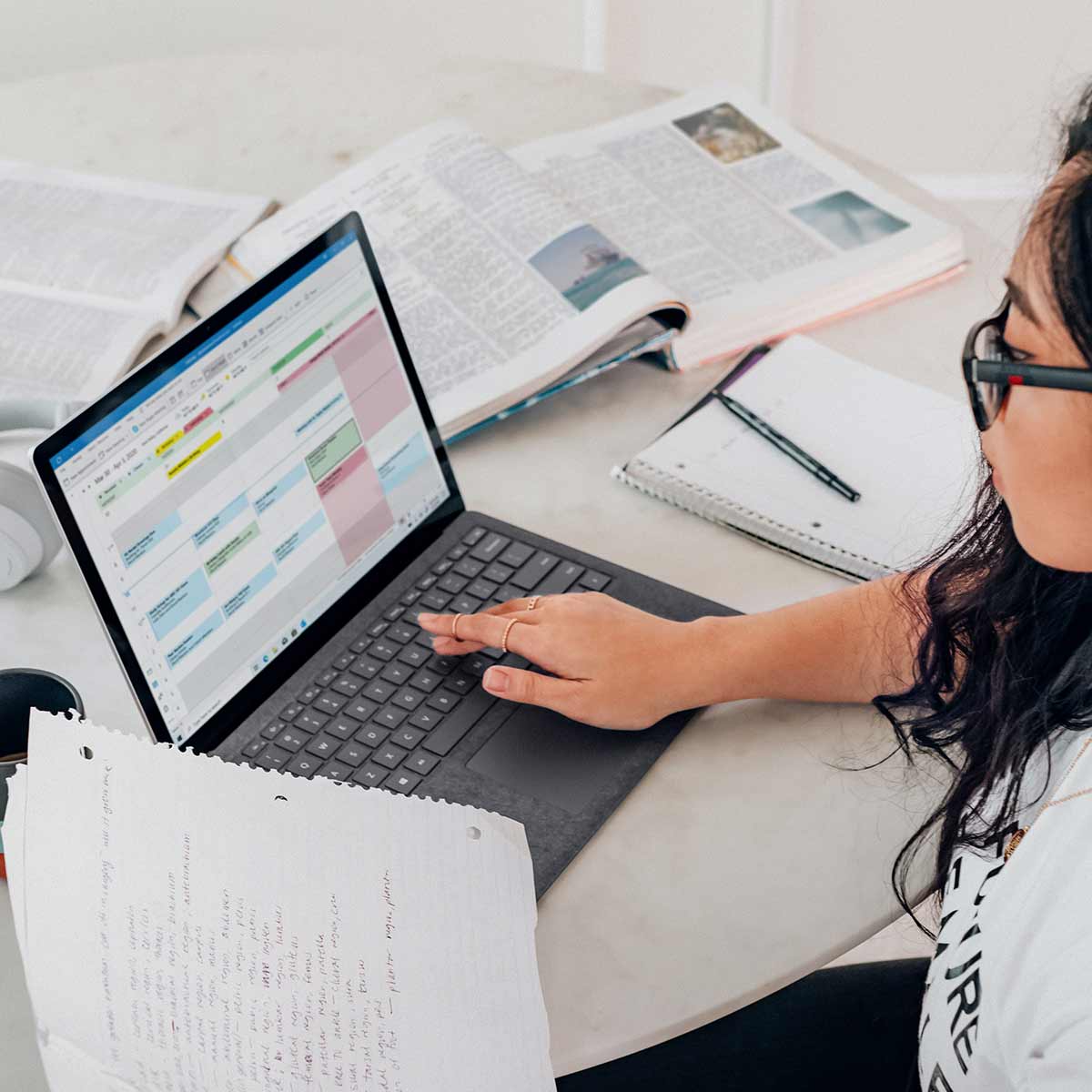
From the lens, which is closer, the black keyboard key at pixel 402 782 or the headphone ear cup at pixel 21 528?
the black keyboard key at pixel 402 782

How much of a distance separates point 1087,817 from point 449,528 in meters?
0.50

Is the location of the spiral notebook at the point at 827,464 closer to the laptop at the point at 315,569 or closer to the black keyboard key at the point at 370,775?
the laptop at the point at 315,569

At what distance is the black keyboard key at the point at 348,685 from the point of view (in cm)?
88

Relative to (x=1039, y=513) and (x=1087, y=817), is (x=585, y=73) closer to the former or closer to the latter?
(x=1039, y=513)

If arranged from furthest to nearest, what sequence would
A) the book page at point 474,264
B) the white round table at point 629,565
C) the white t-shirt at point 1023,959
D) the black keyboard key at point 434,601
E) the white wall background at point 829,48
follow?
1. the white wall background at point 829,48
2. the book page at point 474,264
3. the black keyboard key at point 434,601
4. the white round table at point 629,565
5. the white t-shirt at point 1023,959

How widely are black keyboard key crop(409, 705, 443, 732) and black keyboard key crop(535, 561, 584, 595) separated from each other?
0.13 m

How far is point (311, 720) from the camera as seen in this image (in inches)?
33.7

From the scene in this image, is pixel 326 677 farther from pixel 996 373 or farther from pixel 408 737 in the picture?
pixel 996 373

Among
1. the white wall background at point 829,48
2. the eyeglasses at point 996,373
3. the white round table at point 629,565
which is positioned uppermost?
the eyeglasses at point 996,373

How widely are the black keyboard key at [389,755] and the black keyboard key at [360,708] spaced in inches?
1.1

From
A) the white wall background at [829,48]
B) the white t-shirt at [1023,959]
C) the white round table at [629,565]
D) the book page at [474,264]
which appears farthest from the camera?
the white wall background at [829,48]

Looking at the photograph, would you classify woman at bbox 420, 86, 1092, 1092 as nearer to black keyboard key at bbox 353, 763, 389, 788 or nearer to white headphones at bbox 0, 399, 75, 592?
black keyboard key at bbox 353, 763, 389, 788

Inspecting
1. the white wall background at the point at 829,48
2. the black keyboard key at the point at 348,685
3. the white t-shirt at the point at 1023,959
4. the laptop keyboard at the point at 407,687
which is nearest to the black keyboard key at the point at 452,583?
the laptop keyboard at the point at 407,687

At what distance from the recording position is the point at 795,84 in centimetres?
261
